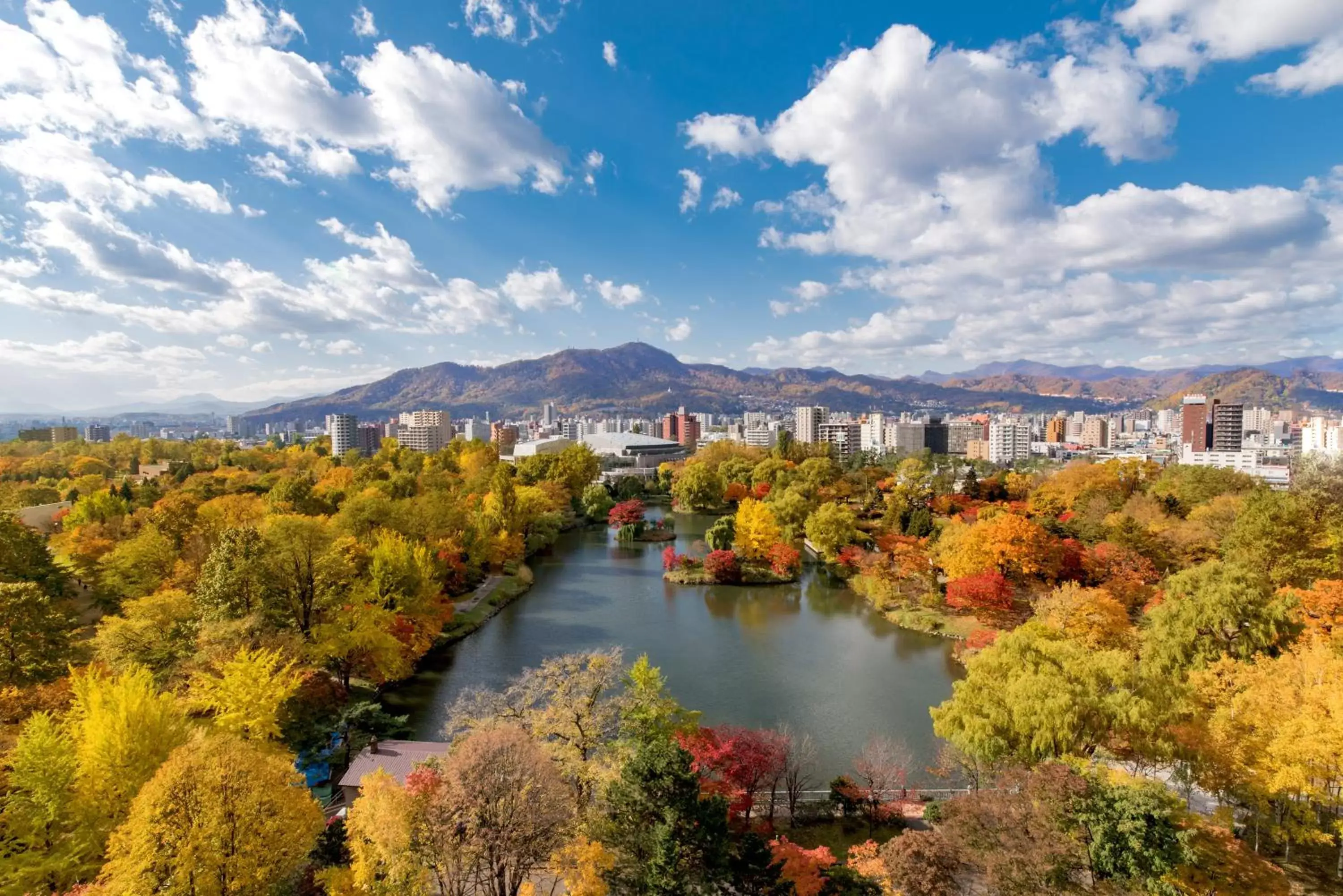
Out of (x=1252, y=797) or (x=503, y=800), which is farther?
(x=1252, y=797)

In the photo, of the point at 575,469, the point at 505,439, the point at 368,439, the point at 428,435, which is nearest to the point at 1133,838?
the point at 575,469

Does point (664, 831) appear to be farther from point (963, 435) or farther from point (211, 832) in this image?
point (963, 435)

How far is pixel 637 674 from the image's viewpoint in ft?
29.5

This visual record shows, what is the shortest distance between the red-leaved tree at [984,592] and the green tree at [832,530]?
Answer: 19.7 ft

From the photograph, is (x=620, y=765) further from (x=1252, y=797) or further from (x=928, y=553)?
(x=928, y=553)

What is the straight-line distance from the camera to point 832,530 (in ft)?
77.0

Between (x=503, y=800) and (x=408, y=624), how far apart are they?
31.2 ft

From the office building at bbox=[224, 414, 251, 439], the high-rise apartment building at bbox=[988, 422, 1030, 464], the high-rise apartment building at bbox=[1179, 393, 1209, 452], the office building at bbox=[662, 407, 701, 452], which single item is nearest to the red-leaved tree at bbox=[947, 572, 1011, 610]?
the office building at bbox=[662, 407, 701, 452]

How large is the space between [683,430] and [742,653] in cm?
7052

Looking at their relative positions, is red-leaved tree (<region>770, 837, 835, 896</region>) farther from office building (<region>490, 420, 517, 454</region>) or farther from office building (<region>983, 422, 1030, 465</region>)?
office building (<region>983, 422, 1030, 465</region>)

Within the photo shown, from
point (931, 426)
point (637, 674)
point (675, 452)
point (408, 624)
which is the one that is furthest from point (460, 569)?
point (931, 426)

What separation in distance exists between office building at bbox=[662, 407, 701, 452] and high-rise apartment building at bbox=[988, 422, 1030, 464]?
39.6 meters

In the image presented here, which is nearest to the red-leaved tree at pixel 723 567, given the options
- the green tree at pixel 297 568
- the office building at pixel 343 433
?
the green tree at pixel 297 568

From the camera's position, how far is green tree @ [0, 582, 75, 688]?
31.6 feet
